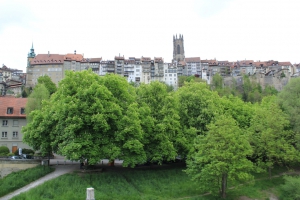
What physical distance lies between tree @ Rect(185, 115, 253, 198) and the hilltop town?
346ft

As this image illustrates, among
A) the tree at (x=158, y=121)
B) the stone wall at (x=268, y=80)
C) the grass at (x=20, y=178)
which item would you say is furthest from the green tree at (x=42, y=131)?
the stone wall at (x=268, y=80)

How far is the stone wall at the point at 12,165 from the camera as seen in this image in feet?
111

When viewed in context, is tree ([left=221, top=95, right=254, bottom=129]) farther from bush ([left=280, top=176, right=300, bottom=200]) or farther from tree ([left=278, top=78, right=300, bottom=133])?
bush ([left=280, top=176, right=300, bottom=200])

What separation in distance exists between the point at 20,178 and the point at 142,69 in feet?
381

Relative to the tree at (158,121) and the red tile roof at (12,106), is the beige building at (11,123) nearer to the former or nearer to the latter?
the red tile roof at (12,106)

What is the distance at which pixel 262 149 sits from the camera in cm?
3659

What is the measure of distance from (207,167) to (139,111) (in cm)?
1029

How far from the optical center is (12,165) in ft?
112

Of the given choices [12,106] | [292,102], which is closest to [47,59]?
[12,106]

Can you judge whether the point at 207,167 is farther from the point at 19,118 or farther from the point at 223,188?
the point at 19,118

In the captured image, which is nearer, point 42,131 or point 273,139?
point 42,131

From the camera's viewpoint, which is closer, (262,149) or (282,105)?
(262,149)

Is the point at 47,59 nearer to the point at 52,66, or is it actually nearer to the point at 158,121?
the point at 52,66

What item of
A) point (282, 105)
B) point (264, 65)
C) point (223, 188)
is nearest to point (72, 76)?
point (223, 188)
